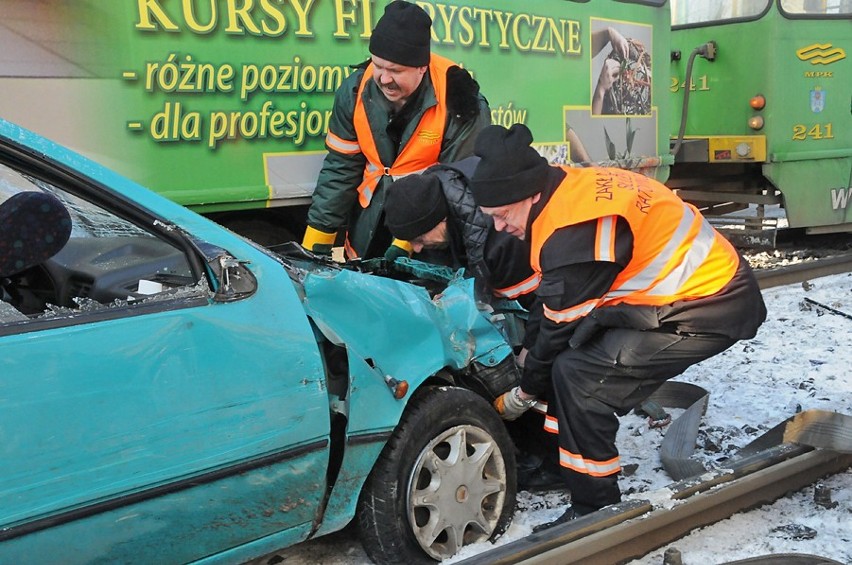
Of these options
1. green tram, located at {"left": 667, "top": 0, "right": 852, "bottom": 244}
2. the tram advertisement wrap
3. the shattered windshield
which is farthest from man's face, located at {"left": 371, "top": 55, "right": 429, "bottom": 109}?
green tram, located at {"left": 667, "top": 0, "right": 852, "bottom": 244}

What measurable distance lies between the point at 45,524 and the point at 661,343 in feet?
6.82

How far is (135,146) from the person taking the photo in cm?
422

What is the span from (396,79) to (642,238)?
4.96ft

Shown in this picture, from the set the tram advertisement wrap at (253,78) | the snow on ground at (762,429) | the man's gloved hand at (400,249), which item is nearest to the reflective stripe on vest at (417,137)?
the man's gloved hand at (400,249)

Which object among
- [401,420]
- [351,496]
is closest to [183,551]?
[351,496]

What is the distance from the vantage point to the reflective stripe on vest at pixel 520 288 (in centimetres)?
336

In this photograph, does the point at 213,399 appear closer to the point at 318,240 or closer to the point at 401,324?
the point at 401,324

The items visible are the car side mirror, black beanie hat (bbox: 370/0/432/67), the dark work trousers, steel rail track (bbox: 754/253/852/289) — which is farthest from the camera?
steel rail track (bbox: 754/253/852/289)

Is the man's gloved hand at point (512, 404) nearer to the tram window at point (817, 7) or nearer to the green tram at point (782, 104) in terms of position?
the green tram at point (782, 104)

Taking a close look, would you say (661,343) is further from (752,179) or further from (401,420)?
(752,179)

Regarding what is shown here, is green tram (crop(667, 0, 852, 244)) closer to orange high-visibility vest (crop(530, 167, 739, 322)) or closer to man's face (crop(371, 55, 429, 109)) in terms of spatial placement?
man's face (crop(371, 55, 429, 109))

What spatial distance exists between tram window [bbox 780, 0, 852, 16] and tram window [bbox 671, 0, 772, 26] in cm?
21

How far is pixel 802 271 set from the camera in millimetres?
6969

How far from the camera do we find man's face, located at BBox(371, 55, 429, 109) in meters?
3.78
